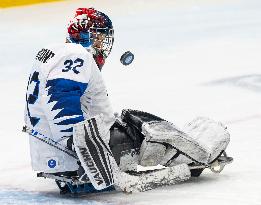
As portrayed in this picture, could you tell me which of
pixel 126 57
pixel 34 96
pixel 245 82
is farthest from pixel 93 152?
pixel 245 82

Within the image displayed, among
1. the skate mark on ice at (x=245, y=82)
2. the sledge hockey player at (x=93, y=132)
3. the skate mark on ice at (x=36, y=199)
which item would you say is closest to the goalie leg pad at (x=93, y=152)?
the sledge hockey player at (x=93, y=132)

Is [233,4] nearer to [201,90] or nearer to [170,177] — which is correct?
[201,90]

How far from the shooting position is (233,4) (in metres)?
9.74

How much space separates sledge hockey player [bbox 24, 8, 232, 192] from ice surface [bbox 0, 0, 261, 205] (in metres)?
0.10

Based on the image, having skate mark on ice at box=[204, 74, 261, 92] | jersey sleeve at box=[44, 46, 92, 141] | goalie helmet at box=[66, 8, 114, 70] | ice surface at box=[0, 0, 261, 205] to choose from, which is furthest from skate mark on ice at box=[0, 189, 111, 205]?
skate mark on ice at box=[204, 74, 261, 92]

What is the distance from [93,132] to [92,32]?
0.53 m

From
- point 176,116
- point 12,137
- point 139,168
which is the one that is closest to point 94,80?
point 139,168

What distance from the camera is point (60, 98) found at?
340 centimetres

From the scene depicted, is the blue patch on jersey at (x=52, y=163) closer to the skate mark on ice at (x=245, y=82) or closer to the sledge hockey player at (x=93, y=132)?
the sledge hockey player at (x=93, y=132)

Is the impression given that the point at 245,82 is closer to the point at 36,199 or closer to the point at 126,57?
the point at 126,57

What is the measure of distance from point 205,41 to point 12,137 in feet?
10.9

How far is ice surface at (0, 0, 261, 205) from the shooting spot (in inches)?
147

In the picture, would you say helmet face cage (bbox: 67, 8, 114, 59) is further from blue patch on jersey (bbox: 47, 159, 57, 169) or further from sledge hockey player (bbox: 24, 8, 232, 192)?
blue patch on jersey (bbox: 47, 159, 57, 169)

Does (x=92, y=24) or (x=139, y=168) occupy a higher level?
(x=92, y=24)
